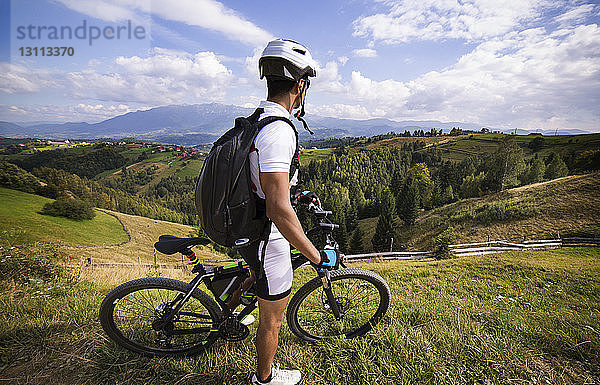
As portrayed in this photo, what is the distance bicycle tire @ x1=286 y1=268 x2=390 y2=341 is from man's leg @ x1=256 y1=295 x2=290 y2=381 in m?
0.76

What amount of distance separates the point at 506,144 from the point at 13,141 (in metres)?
231

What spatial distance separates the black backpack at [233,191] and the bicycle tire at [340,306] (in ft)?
4.57

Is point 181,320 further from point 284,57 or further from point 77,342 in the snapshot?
point 284,57

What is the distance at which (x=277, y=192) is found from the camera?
2.03m

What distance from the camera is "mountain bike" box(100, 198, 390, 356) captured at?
3014mm

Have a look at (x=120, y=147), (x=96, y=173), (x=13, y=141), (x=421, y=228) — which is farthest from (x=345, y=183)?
(x=13, y=141)

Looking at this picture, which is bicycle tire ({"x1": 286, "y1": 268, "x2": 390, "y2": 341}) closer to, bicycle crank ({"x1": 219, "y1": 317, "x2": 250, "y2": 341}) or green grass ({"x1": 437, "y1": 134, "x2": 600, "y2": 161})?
bicycle crank ({"x1": 219, "y1": 317, "x2": 250, "y2": 341})

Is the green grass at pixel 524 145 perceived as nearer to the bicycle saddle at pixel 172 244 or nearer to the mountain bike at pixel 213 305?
the mountain bike at pixel 213 305

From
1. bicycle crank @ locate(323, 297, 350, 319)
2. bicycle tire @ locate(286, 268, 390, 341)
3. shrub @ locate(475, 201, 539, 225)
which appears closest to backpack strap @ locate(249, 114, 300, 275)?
bicycle tire @ locate(286, 268, 390, 341)

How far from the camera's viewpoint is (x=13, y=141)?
150 metres

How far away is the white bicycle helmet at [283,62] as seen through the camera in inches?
91.0

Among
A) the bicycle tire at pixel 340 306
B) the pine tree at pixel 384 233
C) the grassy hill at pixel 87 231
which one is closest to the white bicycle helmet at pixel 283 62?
the bicycle tire at pixel 340 306

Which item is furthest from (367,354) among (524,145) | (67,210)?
(524,145)

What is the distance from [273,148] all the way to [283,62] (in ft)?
2.84
